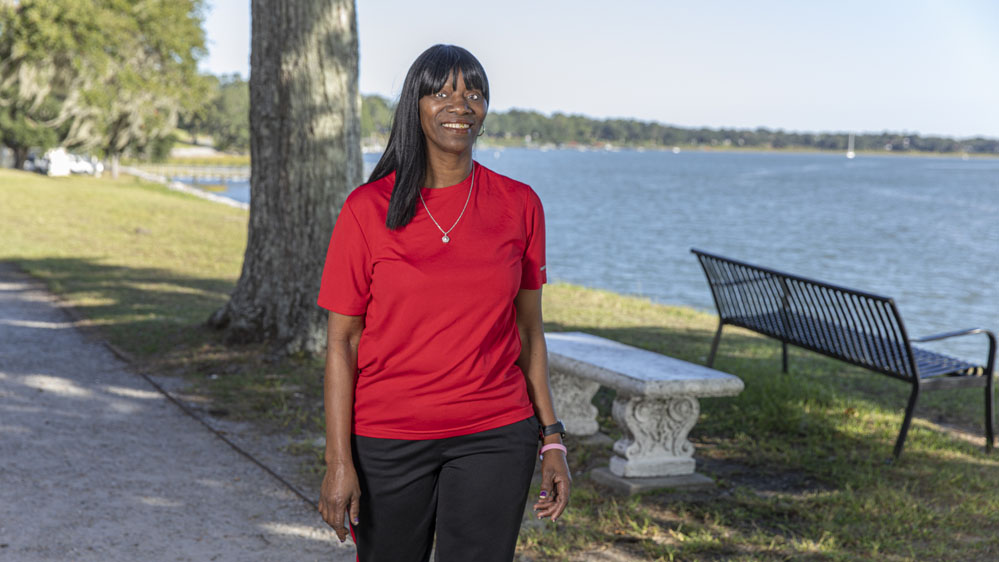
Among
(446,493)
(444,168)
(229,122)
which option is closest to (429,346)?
(446,493)

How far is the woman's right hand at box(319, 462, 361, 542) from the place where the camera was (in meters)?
2.49

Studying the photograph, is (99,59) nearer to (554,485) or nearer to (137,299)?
(137,299)

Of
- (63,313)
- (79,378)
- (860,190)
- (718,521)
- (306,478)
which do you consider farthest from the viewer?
(860,190)

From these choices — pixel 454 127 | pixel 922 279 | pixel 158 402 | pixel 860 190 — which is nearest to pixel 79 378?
pixel 158 402

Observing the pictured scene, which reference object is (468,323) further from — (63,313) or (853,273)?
(853,273)

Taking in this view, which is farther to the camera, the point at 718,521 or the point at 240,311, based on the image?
the point at 240,311

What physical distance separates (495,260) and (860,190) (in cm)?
10077

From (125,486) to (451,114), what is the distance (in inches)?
143

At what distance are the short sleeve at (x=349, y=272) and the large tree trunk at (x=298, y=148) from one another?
579 cm

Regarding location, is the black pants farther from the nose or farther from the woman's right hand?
the nose

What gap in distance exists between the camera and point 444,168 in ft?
8.68

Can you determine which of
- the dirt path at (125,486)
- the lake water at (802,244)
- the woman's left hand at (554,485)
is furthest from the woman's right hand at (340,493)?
the dirt path at (125,486)

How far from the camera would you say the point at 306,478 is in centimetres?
563

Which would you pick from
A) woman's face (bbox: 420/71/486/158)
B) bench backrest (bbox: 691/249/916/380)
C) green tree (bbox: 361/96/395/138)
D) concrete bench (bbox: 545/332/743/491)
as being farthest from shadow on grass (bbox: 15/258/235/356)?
woman's face (bbox: 420/71/486/158)
